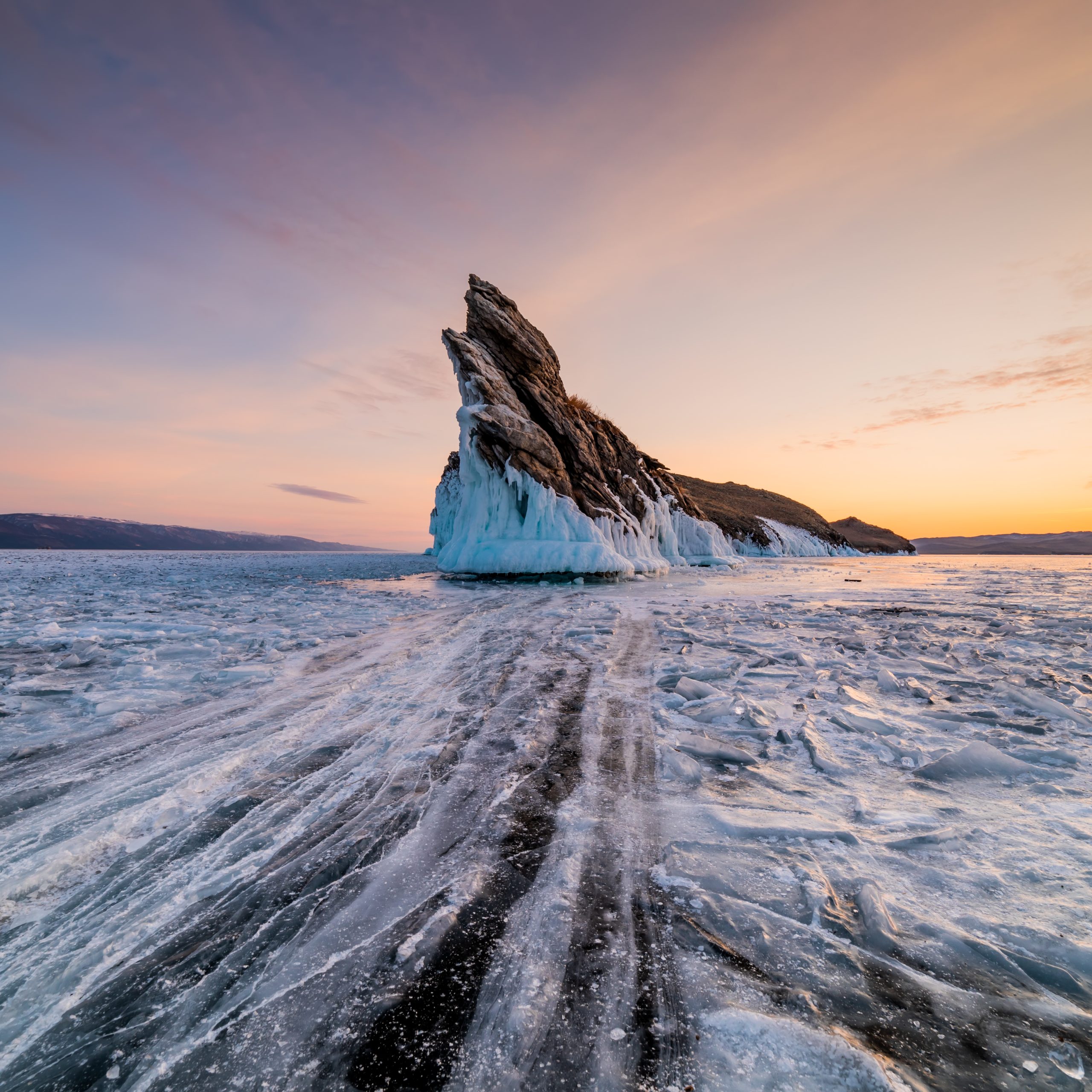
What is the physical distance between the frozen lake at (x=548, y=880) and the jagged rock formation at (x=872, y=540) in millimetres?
70785

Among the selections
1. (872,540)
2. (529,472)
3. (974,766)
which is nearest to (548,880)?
(974,766)

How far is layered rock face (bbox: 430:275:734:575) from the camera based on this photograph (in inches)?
653

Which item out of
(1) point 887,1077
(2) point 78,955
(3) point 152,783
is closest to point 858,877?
(1) point 887,1077

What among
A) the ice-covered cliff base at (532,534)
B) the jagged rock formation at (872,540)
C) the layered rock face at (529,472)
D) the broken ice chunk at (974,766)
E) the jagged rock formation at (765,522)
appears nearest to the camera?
the broken ice chunk at (974,766)

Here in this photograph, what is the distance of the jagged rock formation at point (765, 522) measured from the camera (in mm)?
43281

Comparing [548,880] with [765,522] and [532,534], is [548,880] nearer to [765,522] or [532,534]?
[532,534]

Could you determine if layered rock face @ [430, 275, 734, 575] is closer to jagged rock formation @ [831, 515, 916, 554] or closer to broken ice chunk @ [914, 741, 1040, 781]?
broken ice chunk @ [914, 741, 1040, 781]

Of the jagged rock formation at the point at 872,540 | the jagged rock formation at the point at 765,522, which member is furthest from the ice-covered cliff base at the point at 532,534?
the jagged rock formation at the point at 872,540

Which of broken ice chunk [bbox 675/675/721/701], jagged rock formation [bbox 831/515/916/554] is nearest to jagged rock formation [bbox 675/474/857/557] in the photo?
jagged rock formation [bbox 831/515/916/554]

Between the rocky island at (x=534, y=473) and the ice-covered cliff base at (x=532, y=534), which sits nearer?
the ice-covered cliff base at (x=532, y=534)

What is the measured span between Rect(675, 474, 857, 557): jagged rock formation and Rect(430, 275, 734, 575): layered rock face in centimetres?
1599

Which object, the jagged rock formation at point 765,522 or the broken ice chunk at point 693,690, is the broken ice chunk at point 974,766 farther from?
the jagged rock formation at point 765,522

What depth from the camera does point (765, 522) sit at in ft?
155

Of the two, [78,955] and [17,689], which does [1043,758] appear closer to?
[78,955]
